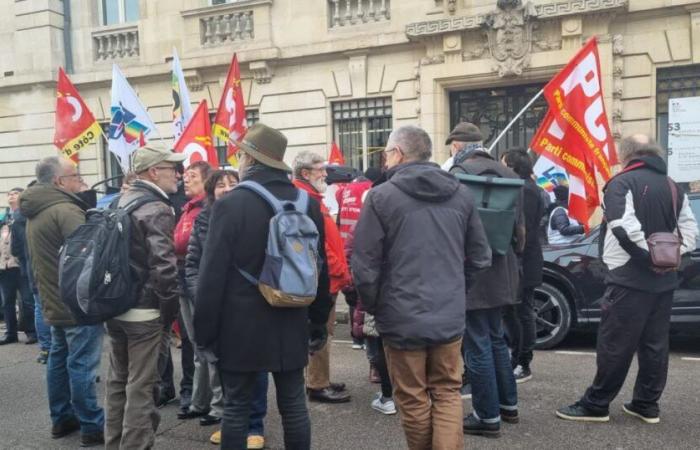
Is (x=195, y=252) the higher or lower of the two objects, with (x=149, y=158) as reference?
lower

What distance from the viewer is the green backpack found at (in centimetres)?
391

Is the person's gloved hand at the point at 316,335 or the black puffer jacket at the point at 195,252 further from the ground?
the black puffer jacket at the point at 195,252

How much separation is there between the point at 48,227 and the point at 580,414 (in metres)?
3.82

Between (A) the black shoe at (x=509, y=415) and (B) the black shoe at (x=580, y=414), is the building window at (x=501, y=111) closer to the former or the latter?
(B) the black shoe at (x=580, y=414)

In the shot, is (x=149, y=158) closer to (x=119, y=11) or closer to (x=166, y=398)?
(x=166, y=398)

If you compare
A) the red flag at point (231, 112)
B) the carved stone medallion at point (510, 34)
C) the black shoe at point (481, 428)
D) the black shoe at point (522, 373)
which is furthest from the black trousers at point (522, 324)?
the carved stone medallion at point (510, 34)

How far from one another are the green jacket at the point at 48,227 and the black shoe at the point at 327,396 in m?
1.95

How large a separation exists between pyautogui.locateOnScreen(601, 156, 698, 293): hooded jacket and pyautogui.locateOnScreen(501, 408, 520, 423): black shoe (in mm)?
1091

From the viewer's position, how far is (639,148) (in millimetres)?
4191

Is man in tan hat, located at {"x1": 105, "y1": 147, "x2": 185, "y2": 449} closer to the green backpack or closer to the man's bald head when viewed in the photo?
the green backpack

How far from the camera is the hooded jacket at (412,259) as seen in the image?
3.13 metres

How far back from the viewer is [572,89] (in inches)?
241

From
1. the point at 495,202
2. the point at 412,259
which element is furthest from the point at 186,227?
the point at 495,202

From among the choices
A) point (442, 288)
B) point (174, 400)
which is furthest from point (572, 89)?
point (174, 400)
